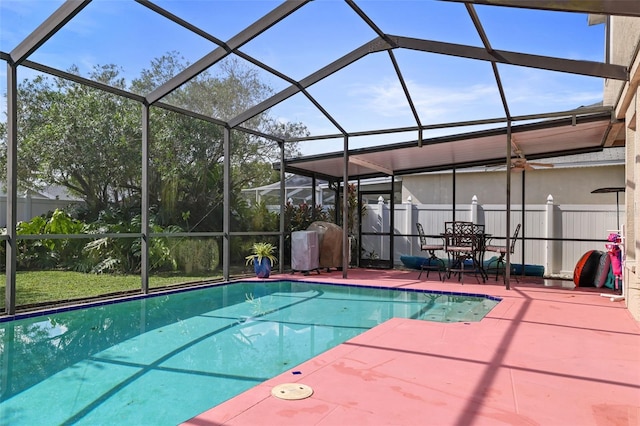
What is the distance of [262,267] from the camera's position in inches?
371

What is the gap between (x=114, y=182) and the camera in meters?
8.95

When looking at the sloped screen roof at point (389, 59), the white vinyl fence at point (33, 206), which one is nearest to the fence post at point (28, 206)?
the white vinyl fence at point (33, 206)

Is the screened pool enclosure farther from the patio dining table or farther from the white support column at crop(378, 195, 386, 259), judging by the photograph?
the patio dining table

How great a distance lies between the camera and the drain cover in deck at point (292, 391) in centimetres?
289

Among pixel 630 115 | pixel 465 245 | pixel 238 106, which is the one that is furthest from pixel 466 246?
pixel 238 106

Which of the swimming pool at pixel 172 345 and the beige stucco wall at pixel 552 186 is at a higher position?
the beige stucco wall at pixel 552 186

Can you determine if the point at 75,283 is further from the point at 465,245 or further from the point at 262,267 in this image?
the point at 465,245

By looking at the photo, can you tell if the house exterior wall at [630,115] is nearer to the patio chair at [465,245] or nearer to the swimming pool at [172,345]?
the swimming pool at [172,345]

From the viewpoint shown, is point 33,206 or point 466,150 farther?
point 466,150

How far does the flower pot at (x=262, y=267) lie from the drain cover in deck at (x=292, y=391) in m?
6.35

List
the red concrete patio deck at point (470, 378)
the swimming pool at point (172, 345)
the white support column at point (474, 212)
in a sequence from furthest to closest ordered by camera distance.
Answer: the white support column at point (474, 212) < the swimming pool at point (172, 345) < the red concrete patio deck at point (470, 378)

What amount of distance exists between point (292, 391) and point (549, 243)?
8.52m

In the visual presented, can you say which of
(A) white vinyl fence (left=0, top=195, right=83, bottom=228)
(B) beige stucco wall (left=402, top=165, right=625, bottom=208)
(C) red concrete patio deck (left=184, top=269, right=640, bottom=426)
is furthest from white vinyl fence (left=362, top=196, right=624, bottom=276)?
(A) white vinyl fence (left=0, top=195, right=83, bottom=228)

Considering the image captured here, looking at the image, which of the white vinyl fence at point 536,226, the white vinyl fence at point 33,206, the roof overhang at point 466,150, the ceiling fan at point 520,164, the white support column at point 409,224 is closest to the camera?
the roof overhang at point 466,150
